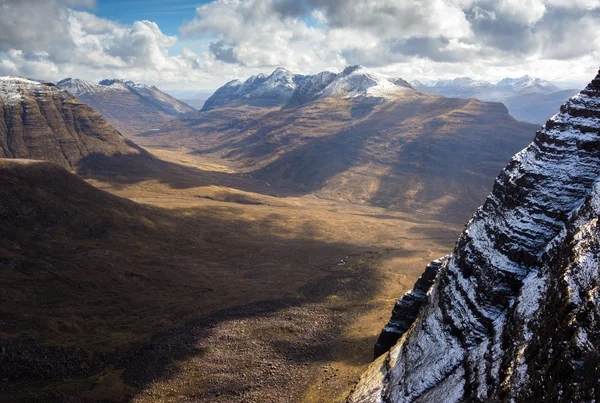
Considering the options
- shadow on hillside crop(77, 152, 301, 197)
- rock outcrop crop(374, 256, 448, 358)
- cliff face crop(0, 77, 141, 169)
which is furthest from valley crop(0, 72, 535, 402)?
cliff face crop(0, 77, 141, 169)

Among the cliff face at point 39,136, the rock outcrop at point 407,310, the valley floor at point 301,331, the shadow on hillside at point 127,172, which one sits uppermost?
the cliff face at point 39,136

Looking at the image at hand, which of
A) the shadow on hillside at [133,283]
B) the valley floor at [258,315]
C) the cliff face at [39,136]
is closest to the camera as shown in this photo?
the valley floor at [258,315]

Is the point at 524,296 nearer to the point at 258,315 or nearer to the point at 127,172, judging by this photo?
the point at 258,315

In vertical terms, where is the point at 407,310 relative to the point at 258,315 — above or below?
above

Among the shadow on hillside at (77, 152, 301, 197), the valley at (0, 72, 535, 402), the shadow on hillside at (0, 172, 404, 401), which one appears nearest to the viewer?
the valley at (0, 72, 535, 402)

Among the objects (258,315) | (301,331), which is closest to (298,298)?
(258,315)

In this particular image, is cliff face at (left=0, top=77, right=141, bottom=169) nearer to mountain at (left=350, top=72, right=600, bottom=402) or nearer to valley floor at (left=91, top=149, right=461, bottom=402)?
valley floor at (left=91, top=149, right=461, bottom=402)

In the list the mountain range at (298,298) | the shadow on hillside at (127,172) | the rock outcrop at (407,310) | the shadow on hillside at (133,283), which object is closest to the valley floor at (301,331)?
the mountain range at (298,298)

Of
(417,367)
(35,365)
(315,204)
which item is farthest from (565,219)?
(315,204)

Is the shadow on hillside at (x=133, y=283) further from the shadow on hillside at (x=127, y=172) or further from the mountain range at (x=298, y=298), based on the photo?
the shadow on hillside at (x=127, y=172)
